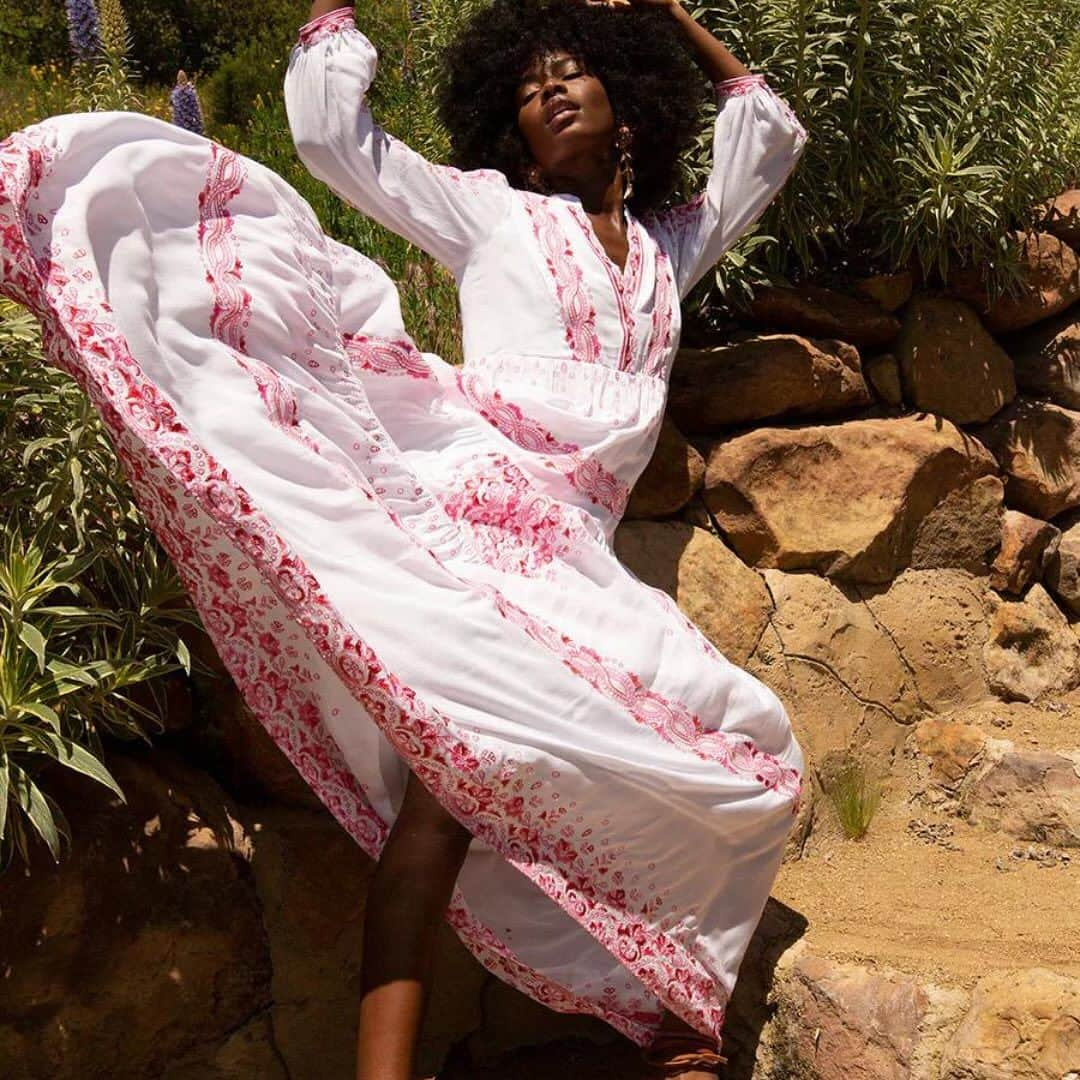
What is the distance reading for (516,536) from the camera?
2656 millimetres

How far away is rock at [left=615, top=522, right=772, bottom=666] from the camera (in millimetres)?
3691

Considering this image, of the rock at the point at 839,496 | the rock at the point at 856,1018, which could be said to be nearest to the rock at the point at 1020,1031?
the rock at the point at 856,1018

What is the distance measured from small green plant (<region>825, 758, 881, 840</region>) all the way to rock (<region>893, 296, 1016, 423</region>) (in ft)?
3.88

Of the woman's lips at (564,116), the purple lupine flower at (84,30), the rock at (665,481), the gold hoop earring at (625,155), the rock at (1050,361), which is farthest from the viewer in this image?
the rock at (1050,361)

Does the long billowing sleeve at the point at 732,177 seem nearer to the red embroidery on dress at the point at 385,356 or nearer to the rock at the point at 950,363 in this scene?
the red embroidery on dress at the point at 385,356

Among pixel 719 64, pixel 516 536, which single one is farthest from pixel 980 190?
pixel 516 536

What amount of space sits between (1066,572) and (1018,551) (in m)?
0.24

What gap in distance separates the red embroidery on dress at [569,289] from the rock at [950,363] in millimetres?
1579

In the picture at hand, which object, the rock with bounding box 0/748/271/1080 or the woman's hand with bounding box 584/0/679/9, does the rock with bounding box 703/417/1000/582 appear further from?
the rock with bounding box 0/748/271/1080

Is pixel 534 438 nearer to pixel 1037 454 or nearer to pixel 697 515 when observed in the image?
pixel 697 515

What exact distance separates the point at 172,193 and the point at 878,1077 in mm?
2037

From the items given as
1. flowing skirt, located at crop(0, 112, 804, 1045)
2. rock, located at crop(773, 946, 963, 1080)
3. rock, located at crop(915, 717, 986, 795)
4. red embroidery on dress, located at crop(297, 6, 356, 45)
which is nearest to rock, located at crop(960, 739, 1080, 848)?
rock, located at crop(915, 717, 986, 795)

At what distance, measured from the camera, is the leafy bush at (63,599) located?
2.42m

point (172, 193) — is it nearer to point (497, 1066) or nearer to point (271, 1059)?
point (271, 1059)
